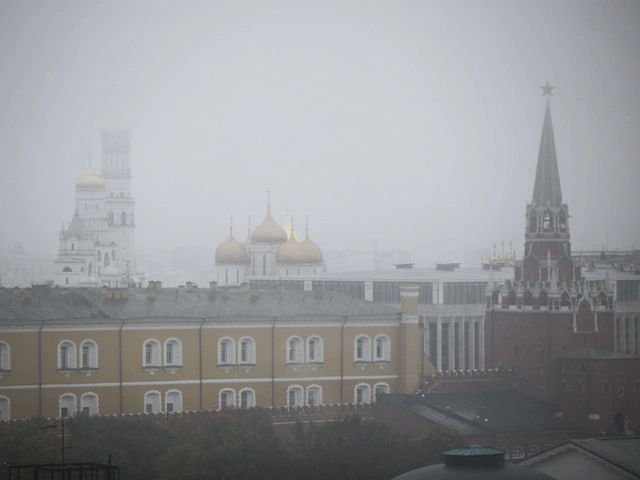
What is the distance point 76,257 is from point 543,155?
178ft

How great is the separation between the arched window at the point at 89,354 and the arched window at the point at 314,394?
8874 mm

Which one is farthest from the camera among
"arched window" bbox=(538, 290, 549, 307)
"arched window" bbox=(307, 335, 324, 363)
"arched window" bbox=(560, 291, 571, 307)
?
"arched window" bbox=(538, 290, 549, 307)

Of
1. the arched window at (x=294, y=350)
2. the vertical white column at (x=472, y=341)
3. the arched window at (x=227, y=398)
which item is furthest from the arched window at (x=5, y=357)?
the vertical white column at (x=472, y=341)

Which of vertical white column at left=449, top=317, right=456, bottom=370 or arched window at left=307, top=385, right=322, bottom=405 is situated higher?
vertical white column at left=449, top=317, right=456, bottom=370

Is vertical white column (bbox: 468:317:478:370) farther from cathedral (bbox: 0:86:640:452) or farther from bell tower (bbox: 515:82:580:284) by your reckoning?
bell tower (bbox: 515:82:580:284)

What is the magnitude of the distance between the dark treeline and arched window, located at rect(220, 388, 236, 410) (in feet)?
11.8

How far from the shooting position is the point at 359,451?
63.3 m

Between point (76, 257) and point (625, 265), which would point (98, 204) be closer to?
point (76, 257)

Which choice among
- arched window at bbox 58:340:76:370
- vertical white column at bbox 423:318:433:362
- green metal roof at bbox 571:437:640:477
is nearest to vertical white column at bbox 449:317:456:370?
vertical white column at bbox 423:318:433:362

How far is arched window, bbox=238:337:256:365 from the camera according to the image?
74688 millimetres

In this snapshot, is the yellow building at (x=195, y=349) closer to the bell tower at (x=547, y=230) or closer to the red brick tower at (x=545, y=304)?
the red brick tower at (x=545, y=304)

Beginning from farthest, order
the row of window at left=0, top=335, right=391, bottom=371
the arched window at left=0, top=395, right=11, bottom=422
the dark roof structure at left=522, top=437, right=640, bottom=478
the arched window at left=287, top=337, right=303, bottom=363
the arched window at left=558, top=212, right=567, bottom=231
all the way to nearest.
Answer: the arched window at left=558, top=212, right=567, bottom=231 → the arched window at left=287, top=337, right=303, bottom=363 → the row of window at left=0, top=335, right=391, bottom=371 → the arched window at left=0, top=395, right=11, bottom=422 → the dark roof structure at left=522, top=437, right=640, bottom=478

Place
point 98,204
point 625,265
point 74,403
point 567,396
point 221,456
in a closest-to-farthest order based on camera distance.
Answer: point 221,456, point 74,403, point 567,396, point 625,265, point 98,204

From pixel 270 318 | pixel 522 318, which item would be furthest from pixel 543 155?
pixel 270 318
